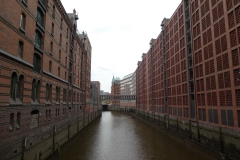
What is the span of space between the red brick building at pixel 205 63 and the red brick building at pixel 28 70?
1827 cm

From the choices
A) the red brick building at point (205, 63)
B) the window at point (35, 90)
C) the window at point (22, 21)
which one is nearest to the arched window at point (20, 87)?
the window at point (35, 90)

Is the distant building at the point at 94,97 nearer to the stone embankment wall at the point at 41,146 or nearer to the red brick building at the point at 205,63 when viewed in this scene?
the red brick building at the point at 205,63

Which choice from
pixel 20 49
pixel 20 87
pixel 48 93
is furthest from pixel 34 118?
pixel 20 49

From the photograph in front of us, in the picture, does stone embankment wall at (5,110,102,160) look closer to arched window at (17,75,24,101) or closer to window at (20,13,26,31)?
arched window at (17,75,24,101)

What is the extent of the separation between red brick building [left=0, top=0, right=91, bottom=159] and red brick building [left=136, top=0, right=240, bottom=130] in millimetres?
18271

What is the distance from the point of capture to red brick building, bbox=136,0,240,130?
661 inches

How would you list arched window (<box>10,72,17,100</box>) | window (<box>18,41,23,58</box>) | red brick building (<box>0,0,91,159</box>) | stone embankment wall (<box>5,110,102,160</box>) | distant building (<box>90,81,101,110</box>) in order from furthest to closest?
distant building (<box>90,81,101,110</box>), window (<box>18,41,23,58</box>), arched window (<box>10,72,17,100</box>), stone embankment wall (<box>5,110,102,160</box>), red brick building (<box>0,0,91,159</box>)

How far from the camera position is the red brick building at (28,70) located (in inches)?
444

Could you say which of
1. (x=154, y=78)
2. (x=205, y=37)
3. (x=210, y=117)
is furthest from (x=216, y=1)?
(x=154, y=78)

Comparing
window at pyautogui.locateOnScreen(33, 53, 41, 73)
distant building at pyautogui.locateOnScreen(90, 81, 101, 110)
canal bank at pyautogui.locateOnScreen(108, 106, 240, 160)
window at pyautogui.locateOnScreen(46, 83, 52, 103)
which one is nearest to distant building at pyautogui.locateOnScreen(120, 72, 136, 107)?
distant building at pyautogui.locateOnScreen(90, 81, 101, 110)

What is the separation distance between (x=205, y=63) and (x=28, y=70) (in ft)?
65.7

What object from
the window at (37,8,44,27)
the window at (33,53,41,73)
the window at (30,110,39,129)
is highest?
the window at (37,8,44,27)

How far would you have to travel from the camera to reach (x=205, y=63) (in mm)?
22125

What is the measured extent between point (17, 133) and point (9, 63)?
5015mm
